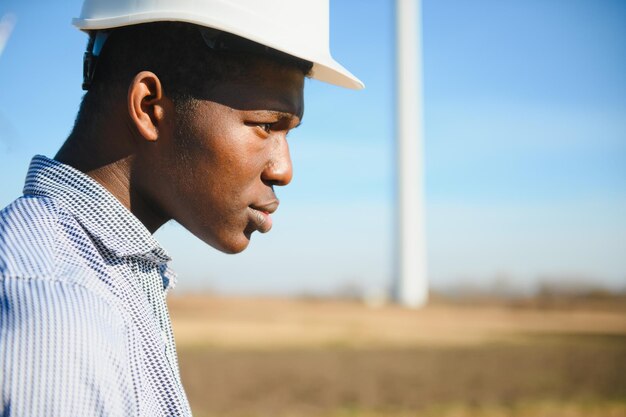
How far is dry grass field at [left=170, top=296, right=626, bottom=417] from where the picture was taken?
12.6m

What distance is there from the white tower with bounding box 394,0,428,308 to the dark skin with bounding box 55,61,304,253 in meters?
24.6

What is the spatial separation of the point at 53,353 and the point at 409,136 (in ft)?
85.5

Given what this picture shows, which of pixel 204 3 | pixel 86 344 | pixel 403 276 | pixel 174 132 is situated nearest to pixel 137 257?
pixel 174 132

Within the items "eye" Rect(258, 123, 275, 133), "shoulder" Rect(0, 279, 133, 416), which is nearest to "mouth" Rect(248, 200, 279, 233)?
"eye" Rect(258, 123, 275, 133)

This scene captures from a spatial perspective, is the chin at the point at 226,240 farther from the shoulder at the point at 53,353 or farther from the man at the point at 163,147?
the shoulder at the point at 53,353

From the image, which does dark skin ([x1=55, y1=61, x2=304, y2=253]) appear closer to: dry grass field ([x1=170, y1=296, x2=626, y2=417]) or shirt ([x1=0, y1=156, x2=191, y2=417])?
shirt ([x1=0, y1=156, x2=191, y2=417])

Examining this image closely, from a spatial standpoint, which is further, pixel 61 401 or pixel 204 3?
pixel 204 3

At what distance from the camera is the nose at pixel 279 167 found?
1943 mm

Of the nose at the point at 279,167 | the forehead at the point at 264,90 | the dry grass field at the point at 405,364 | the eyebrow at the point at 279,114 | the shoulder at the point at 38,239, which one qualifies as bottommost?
the dry grass field at the point at 405,364

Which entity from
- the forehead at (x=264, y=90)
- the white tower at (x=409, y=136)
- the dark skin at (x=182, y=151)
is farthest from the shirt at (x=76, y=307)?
the white tower at (x=409, y=136)

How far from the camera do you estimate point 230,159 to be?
1845 mm

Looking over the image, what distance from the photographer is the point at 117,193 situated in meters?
1.79

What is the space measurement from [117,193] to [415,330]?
25.7 m

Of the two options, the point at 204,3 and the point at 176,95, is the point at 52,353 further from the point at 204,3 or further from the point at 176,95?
the point at 204,3
